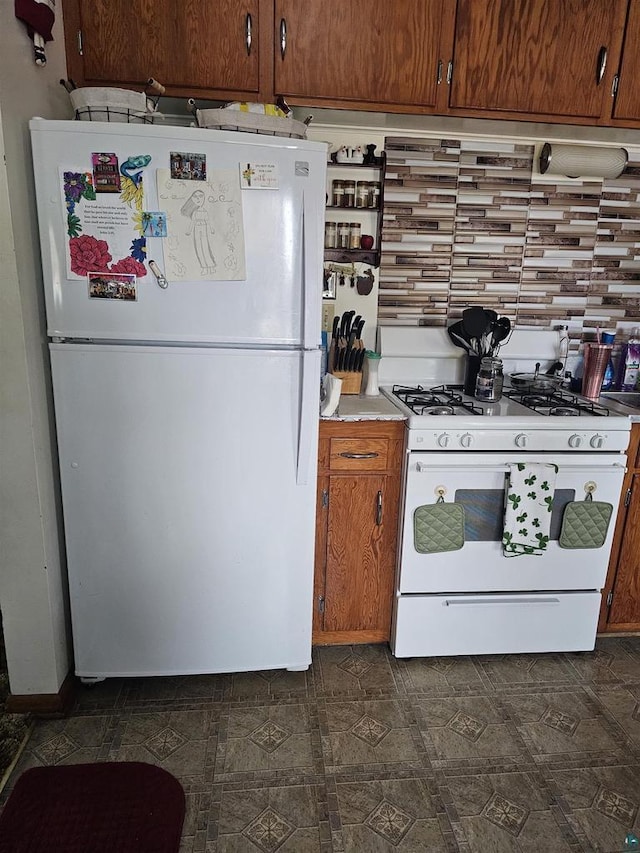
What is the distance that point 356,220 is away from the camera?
2.56 m

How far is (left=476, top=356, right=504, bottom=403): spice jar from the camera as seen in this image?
8.05ft

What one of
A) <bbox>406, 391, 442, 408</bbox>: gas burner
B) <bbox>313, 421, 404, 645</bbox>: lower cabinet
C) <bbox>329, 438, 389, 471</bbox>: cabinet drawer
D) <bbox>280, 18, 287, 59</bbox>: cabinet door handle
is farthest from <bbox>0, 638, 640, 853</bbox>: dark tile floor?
<bbox>280, 18, 287, 59</bbox>: cabinet door handle

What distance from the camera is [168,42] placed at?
207cm

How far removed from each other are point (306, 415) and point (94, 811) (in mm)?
1257

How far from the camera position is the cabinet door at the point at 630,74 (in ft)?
7.36

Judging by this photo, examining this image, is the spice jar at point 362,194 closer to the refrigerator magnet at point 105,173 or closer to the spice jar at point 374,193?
the spice jar at point 374,193

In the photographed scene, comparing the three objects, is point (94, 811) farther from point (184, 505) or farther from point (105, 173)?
point (105, 173)

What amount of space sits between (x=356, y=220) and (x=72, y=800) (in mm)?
2261

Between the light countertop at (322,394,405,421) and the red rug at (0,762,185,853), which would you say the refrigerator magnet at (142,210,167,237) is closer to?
the light countertop at (322,394,405,421)

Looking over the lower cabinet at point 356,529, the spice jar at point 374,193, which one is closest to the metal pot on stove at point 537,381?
the lower cabinet at point 356,529

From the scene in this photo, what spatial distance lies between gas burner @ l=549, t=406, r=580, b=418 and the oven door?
16cm

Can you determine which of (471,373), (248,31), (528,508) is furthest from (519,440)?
(248,31)

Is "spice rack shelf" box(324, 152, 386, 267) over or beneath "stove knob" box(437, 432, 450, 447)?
over

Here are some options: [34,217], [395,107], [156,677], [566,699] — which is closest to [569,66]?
[395,107]
